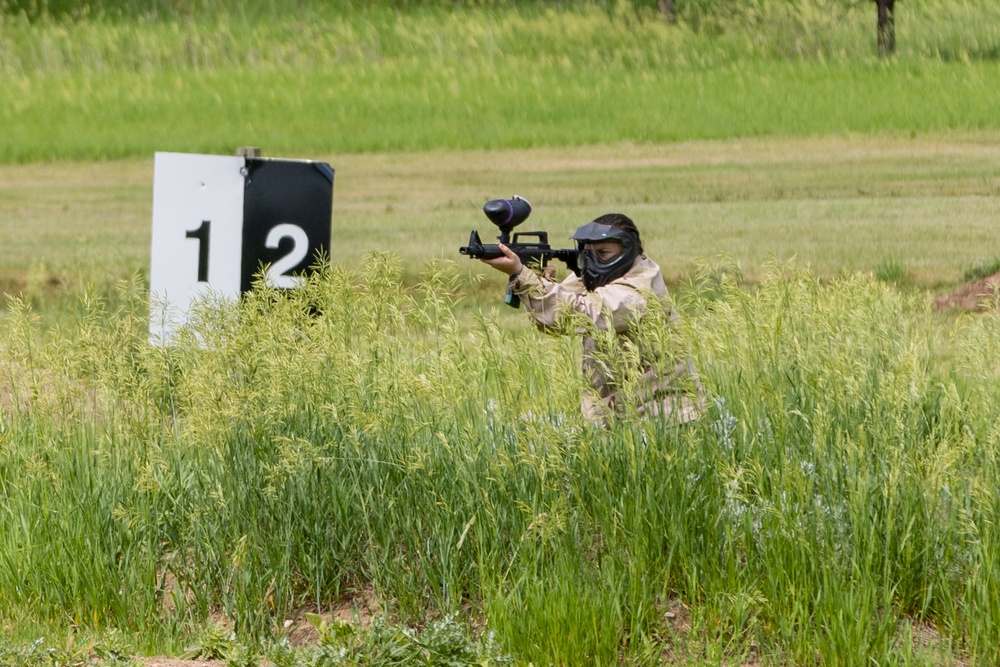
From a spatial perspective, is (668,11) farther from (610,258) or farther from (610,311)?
(610,311)

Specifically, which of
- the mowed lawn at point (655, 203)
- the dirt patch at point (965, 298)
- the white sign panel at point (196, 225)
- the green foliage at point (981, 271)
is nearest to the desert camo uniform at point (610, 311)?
the white sign panel at point (196, 225)

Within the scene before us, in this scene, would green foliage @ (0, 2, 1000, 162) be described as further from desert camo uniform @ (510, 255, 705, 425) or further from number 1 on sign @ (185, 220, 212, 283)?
desert camo uniform @ (510, 255, 705, 425)

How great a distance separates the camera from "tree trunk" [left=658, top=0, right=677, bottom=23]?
17.1 metres

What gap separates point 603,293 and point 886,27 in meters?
13.1

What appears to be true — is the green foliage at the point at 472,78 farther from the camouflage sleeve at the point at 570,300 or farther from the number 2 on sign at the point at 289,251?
the camouflage sleeve at the point at 570,300

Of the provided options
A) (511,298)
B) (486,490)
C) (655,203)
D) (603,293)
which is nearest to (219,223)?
(511,298)

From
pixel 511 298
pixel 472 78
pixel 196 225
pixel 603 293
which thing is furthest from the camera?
pixel 472 78

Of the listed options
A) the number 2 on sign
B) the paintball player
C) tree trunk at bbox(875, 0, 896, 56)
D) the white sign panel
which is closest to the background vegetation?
the paintball player

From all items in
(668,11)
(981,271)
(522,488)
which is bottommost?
(522,488)

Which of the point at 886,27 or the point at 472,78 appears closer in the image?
the point at 472,78

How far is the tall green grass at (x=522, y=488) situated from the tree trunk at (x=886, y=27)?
40.6 feet

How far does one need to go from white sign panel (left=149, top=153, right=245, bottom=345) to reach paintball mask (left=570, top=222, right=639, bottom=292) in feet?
6.02

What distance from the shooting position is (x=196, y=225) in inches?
234

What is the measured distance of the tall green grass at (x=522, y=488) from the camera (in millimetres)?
3604
